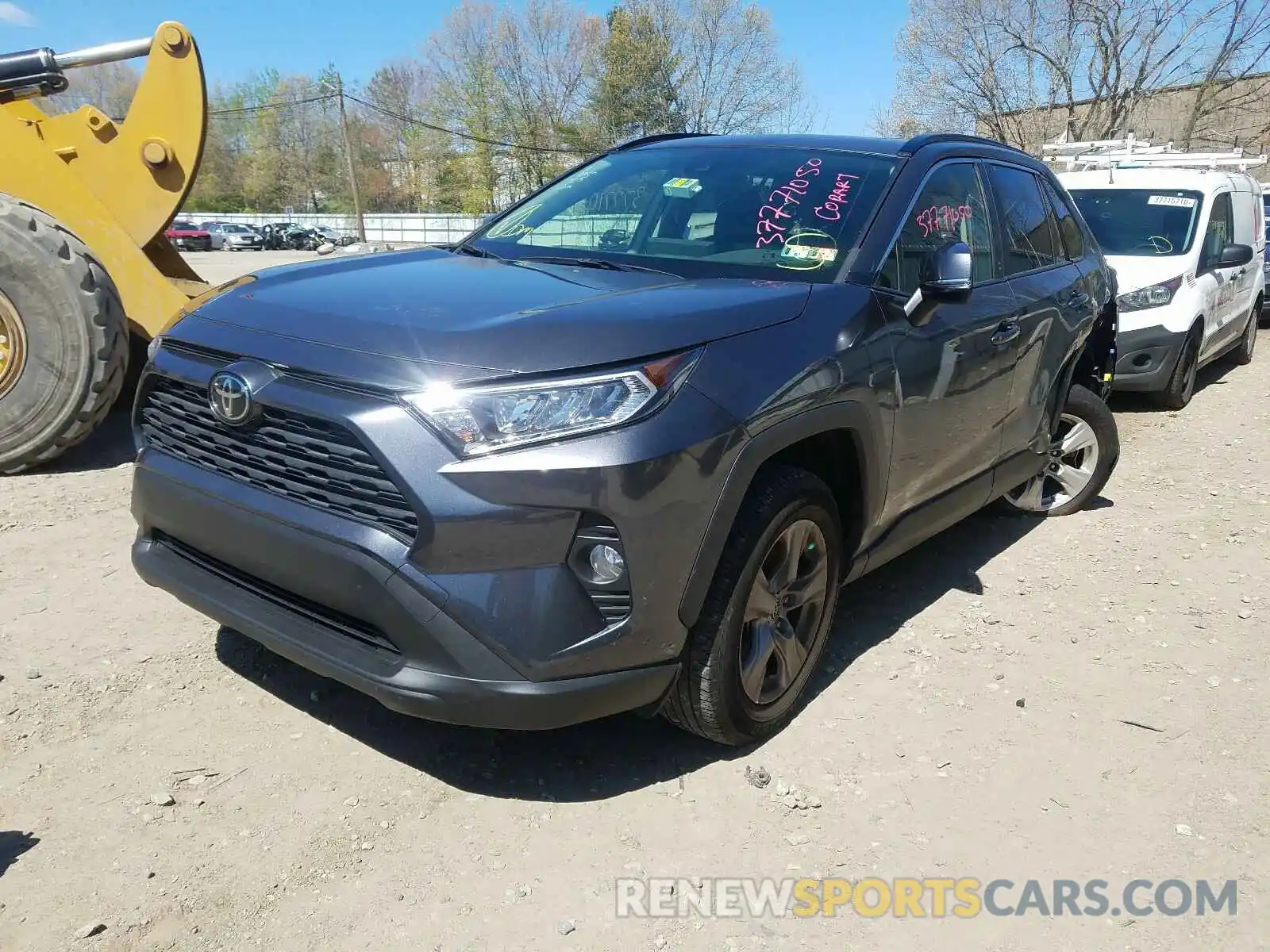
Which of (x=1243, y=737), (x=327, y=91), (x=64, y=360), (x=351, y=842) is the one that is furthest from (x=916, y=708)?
(x=327, y=91)

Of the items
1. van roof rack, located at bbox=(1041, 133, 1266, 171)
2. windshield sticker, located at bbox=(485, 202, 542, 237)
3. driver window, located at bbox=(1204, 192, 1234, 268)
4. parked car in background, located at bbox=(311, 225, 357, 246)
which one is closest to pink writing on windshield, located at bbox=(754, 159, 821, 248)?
windshield sticker, located at bbox=(485, 202, 542, 237)

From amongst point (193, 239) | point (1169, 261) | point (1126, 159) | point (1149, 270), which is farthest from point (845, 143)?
point (193, 239)

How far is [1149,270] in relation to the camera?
328 inches

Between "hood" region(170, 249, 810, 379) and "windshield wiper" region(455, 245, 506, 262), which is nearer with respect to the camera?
"hood" region(170, 249, 810, 379)

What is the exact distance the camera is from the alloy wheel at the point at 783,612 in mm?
2867

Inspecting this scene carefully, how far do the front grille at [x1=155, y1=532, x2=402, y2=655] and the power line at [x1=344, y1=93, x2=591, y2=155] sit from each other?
168ft

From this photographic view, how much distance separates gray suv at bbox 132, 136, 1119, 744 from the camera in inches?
89.4

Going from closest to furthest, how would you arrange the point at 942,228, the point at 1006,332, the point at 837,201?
the point at 837,201 < the point at 942,228 < the point at 1006,332

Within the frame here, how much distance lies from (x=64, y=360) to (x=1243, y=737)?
546 cm

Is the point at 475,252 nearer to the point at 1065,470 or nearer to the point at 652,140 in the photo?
the point at 652,140

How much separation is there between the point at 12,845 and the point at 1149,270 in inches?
345

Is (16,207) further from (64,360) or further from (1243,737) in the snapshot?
(1243,737)

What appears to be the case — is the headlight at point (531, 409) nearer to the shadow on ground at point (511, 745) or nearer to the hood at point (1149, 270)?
the shadow on ground at point (511, 745)

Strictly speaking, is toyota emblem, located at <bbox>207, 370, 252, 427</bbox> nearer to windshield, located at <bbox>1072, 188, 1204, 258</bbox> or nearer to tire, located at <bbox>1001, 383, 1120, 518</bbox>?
tire, located at <bbox>1001, 383, 1120, 518</bbox>
